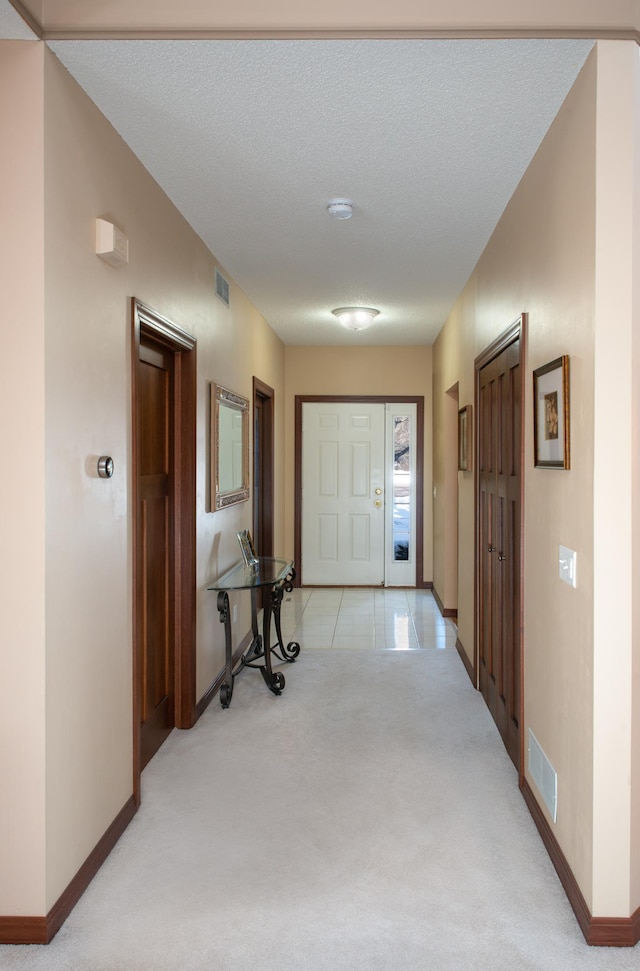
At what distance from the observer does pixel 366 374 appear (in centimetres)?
740

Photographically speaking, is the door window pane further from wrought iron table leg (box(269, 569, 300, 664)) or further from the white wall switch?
the white wall switch

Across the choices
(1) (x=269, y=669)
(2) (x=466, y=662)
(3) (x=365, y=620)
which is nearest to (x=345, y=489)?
(3) (x=365, y=620)

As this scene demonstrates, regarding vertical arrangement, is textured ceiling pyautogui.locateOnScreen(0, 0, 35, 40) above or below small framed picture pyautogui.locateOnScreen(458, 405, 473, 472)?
above

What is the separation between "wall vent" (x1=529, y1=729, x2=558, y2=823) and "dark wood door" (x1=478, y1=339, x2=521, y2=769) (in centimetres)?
25

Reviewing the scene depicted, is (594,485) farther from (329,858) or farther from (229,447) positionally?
(229,447)

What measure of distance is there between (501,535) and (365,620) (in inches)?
109

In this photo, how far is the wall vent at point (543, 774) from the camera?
2.38 metres

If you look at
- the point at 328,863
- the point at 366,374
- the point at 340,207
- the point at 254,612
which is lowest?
the point at 328,863

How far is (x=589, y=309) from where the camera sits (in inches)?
79.0

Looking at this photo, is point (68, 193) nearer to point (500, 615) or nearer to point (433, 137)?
point (433, 137)

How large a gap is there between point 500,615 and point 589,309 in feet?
6.05

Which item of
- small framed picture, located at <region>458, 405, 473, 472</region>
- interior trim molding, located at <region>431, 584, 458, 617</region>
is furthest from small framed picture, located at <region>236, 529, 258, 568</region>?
interior trim molding, located at <region>431, 584, 458, 617</region>

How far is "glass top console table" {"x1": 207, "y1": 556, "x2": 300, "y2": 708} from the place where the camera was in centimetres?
381

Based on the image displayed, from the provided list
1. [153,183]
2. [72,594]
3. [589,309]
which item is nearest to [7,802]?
[72,594]
